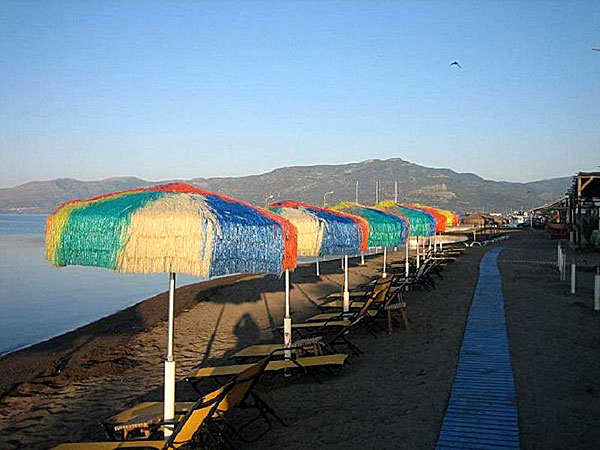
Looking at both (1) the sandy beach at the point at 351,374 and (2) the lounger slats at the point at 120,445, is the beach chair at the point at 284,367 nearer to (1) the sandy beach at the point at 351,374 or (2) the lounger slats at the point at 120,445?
(1) the sandy beach at the point at 351,374

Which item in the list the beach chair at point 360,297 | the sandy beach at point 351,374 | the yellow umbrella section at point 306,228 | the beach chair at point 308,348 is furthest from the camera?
the beach chair at point 360,297

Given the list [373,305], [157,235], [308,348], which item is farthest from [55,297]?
[157,235]

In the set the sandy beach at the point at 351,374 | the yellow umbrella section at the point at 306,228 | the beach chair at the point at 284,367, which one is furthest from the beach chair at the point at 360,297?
the beach chair at the point at 284,367

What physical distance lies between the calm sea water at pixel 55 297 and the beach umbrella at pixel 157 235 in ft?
31.1

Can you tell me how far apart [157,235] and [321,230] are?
3591 mm

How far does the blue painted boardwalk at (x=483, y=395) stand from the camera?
468cm

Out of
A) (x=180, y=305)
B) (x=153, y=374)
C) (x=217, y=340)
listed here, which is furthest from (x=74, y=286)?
(x=153, y=374)

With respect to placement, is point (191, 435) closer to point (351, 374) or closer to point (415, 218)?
point (351, 374)

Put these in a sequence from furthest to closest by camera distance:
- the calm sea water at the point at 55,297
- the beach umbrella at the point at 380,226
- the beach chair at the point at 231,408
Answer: the calm sea water at the point at 55,297, the beach umbrella at the point at 380,226, the beach chair at the point at 231,408

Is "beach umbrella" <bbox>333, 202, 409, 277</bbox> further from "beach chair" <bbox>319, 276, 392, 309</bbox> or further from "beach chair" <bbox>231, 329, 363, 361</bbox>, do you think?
"beach chair" <bbox>231, 329, 363, 361</bbox>

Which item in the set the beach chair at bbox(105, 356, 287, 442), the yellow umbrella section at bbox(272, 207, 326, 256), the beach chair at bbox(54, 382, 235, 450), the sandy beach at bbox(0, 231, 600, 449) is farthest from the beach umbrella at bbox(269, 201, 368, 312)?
the beach chair at bbox(54, 382, 235, 450)

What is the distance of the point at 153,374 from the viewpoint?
28.0ft

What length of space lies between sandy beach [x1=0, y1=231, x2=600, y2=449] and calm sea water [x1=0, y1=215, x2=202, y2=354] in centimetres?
212

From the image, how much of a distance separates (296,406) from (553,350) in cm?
348
